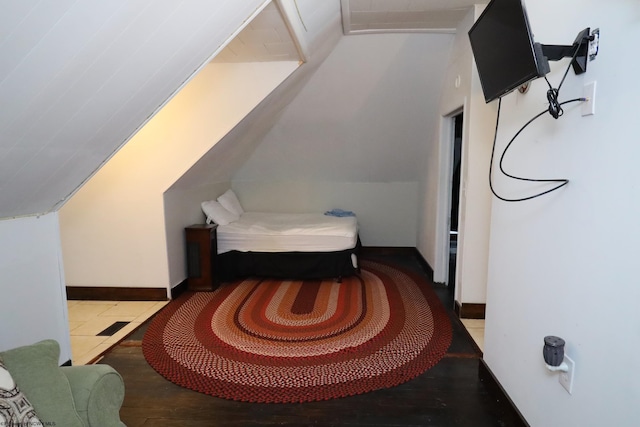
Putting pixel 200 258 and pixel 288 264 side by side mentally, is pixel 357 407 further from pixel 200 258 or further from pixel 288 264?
pixel 200 258

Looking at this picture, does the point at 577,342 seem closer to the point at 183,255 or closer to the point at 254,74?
the point at 254,74

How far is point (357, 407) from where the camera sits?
189cm

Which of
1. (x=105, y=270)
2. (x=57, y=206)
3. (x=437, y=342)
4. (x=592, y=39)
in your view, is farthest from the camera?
(x=105, y=270)

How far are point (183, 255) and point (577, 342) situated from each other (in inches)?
136

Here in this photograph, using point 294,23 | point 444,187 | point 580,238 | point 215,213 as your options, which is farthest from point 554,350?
point 215,213

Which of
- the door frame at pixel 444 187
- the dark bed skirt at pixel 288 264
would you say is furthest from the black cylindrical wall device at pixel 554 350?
the dark bed skirt at pixel 288 264

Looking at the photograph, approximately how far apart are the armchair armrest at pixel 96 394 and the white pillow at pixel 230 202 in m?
3.40

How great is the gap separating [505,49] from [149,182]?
3071 millimetres

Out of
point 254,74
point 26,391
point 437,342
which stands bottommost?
A: point 437,342

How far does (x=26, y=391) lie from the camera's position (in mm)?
1074

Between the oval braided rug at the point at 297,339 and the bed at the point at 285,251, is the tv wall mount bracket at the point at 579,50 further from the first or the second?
the bed at the point at 285,251

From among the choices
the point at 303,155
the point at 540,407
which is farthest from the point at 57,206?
the point at 303,155

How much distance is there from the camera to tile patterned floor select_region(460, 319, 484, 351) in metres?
2.60

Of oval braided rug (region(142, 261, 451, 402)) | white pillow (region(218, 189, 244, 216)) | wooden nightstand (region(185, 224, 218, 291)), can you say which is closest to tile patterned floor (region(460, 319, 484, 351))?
oval braided rug (region(142, 261, 451, 402))
